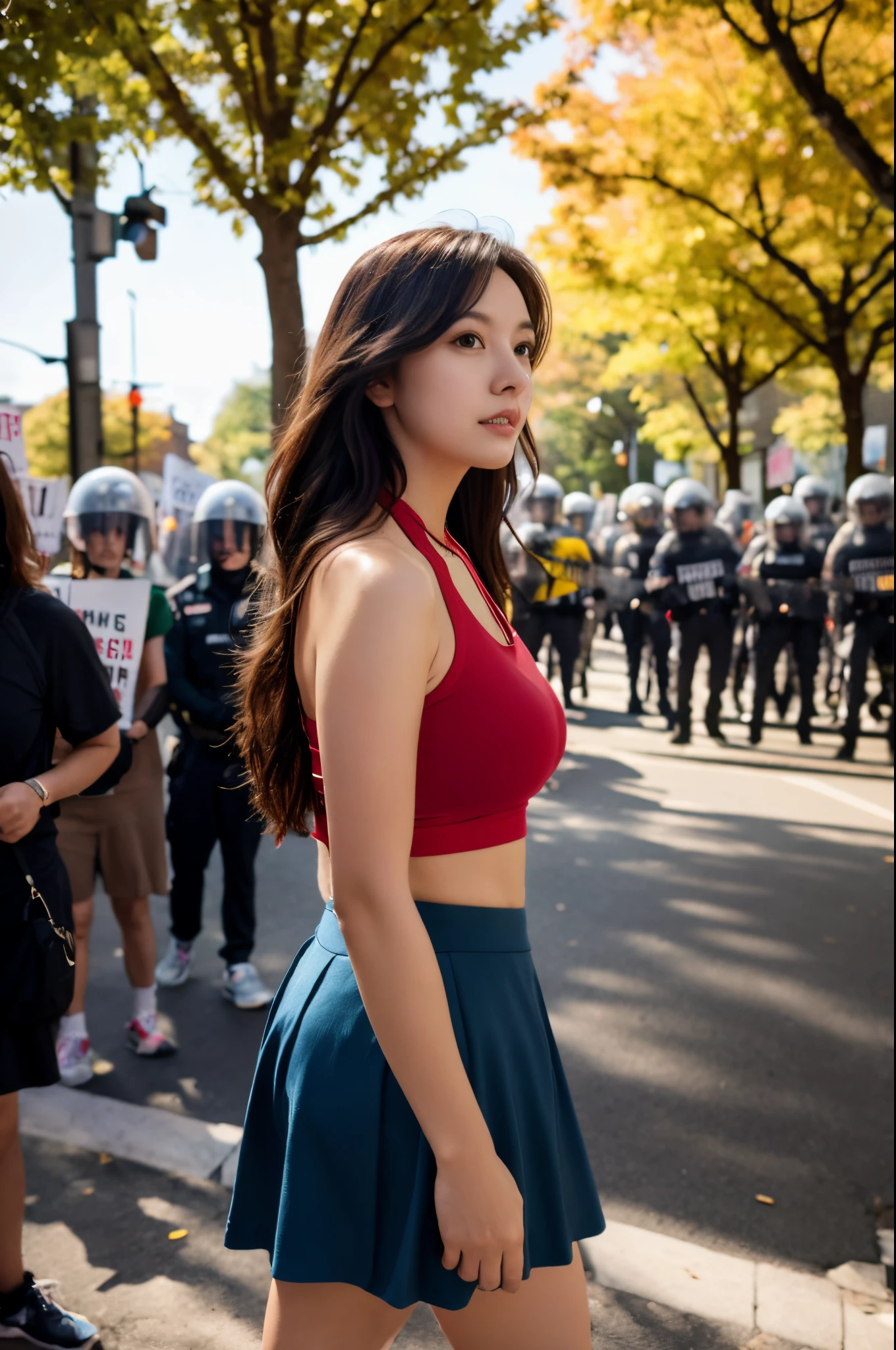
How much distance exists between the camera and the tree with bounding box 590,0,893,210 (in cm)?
710

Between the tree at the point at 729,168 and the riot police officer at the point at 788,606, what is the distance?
11.2 feet

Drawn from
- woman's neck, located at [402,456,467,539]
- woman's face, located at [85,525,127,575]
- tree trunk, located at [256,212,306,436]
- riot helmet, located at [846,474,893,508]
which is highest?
tree trunk, located at [256,212,306,436]

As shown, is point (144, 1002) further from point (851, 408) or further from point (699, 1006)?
point (851, 408)

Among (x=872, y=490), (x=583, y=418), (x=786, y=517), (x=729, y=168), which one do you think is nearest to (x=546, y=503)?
(x=786, y=517)

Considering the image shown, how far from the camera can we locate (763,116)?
14.4m

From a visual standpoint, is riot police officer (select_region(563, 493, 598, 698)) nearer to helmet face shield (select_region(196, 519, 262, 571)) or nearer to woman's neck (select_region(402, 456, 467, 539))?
helmet face shield (select_region(196, 519, 262, 571))

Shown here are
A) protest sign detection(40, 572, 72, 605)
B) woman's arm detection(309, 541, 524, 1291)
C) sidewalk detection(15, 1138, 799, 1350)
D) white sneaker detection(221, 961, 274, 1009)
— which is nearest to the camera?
woman's arm detection(309, 541, 524, 1291)

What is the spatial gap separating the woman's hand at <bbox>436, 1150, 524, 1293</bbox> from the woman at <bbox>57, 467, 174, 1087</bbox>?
3.10 meters

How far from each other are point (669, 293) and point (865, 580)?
864 cm

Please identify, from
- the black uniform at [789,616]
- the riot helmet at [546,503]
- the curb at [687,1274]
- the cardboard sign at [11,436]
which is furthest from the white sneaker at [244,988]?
the black uniform at [789,616]

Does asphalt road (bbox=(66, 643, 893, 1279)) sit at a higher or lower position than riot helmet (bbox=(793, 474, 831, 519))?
lower

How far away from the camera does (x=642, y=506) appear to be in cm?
1322

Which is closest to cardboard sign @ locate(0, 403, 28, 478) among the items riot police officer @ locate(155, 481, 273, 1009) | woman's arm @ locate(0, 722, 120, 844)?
woman's arm @ locate(0, 722, 120, 844)

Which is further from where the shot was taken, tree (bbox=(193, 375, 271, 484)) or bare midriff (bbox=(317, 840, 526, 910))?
tree (bbox=(193, 375, 271, 484))
